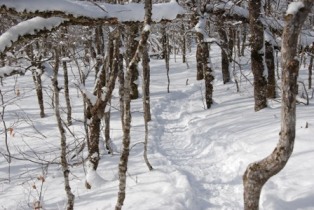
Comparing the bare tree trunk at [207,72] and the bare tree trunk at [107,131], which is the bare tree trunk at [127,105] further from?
the bare tree trunk at [207,72]

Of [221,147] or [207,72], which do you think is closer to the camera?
[221,147]

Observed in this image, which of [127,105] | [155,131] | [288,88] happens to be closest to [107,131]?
[155,131]

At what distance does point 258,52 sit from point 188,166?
440 centimetres

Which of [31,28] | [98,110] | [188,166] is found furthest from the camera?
[188,166]

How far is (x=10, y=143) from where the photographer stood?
42.1ft

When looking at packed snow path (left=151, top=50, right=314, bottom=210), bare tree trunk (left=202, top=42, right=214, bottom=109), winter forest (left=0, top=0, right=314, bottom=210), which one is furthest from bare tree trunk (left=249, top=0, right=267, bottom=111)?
bare tree trunk (left=202, top=42, right=214, bottom=109)

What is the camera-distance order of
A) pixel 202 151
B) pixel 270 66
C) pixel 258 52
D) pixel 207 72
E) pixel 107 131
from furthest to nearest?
pixel 207 72 → pixel 270 66 → pixel 258 52 → pixel 107 131 → pixel 202 151

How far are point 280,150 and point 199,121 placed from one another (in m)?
8.54

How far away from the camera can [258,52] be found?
35.5 ft

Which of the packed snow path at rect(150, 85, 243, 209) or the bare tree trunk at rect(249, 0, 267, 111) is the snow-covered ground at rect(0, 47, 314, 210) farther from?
the bare tree trunk at rect(249, 0, 267, 111)

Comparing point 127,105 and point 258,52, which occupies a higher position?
point 258,52

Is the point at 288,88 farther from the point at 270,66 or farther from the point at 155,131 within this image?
the point at 270,66

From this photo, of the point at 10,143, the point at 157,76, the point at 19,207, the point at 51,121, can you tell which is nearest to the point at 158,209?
the point at 19,207

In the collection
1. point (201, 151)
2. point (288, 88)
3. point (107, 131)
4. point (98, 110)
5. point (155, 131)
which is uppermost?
point (288, 88)
